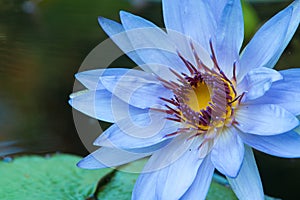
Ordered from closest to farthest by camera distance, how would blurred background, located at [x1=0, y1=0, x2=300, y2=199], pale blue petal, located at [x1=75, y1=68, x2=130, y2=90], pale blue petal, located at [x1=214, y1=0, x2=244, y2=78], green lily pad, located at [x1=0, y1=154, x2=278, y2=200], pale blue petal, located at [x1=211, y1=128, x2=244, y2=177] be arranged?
1. pale blue petal, located at [x1=211, y1=128, x2=244, y2=177]
2. pale blue petal, located at [x1=214, y1=0, x2=244, y2=78]
3. pale blue petal, located at [x1=75, y1=68, x2=130, y2=90]
4. green lily pad, located at [x1=0, y1=154, x2=278, y2=200]
5. blurred background, located at [x1=0, y1=0, x2=300, y2=199]

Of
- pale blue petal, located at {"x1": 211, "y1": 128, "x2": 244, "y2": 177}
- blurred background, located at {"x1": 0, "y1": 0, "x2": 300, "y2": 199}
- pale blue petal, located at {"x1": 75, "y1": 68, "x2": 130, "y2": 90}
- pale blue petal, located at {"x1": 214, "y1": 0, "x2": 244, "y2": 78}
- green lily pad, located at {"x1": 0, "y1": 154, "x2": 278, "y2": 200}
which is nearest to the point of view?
pale blue petal, located at {"x1": 211, "y1": 128, "x2": 244, "y2": 177}

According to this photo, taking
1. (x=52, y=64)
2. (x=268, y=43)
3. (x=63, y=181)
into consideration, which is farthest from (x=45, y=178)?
(x=52, y=64)

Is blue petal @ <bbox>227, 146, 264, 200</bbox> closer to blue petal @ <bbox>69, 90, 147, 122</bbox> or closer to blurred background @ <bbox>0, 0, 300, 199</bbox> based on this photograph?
blue petal @ <bbox>69, 90, 147, 122</bbox>

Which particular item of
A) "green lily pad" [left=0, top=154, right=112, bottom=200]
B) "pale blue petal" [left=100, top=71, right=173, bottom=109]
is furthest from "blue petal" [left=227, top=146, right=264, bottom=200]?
"green lily pad" [left=0, top=154, right=112, bottom=200]

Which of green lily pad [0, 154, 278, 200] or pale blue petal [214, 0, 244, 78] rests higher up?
pale blue petal [214, 0, 244, 78]

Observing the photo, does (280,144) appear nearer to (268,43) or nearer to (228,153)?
(228,153)

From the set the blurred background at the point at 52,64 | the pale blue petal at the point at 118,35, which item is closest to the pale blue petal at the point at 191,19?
the pale blue petal at the point at 118,35

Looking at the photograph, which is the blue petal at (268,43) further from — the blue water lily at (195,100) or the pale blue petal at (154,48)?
the pale blue petal at (154,48)
